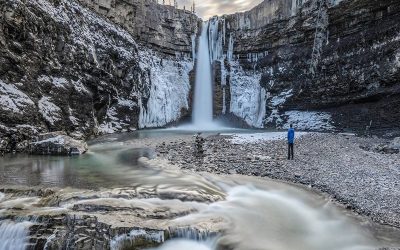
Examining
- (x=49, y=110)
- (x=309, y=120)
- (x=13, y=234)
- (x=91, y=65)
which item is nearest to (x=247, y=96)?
(x=309, y=120)

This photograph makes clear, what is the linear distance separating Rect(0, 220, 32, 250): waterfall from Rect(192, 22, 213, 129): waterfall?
103ft

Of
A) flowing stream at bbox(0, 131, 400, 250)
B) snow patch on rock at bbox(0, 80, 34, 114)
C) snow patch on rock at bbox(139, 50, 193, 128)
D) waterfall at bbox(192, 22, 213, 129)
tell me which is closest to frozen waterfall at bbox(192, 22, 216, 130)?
waterfall at bbox(192, 22, 213, 129)

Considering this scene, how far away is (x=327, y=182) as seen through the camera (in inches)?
384

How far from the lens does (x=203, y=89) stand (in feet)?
130

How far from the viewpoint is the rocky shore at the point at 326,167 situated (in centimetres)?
804

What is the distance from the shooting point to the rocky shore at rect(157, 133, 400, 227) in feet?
26.4

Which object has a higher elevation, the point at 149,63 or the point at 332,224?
the point at 149,63

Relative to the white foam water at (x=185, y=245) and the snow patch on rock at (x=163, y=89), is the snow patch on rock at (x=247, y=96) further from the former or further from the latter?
the white foam water at (x=185, y=245)

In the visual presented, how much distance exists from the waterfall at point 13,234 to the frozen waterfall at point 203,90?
31370mm

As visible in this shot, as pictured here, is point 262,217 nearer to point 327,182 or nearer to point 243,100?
point 327,182

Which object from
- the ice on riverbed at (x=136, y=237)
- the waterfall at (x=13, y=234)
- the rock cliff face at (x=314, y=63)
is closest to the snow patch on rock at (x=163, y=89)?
the rock cliff face at (x=314, y=63)

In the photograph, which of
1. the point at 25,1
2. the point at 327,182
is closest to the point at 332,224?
the point at 327,182

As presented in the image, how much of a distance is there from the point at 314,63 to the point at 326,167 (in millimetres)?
22675

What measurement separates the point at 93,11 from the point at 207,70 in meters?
16.0
